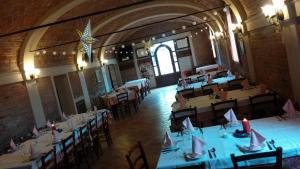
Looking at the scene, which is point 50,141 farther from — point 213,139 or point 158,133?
point 213,139

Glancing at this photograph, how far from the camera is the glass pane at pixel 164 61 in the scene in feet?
85.1

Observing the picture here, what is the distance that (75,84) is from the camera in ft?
52.3

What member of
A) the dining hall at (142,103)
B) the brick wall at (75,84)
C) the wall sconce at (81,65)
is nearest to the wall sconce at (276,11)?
the dining hall at (142,103)

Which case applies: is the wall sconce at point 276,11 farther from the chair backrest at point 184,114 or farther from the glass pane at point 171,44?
the glass pane at point 171,44

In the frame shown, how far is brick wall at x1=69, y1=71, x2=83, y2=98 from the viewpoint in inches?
613

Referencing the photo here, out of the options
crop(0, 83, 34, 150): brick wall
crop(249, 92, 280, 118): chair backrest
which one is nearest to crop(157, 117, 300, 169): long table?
crop(249, 92, 280, 118): chair backrest

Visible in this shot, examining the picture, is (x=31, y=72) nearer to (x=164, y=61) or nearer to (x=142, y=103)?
(x=142, y=103)

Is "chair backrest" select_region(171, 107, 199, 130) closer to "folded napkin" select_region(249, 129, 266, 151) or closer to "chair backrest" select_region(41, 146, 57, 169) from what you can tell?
"chair backrest" select_region(41, 146, 57, 169)

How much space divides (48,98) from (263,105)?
838 cm

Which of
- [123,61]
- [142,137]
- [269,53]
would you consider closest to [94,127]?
[142,137]

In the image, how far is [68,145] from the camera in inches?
306

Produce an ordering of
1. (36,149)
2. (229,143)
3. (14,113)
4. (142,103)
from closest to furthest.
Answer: (229,143) < (36,149) < (14,113) < (142,103)

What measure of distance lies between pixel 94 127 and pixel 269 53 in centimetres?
536

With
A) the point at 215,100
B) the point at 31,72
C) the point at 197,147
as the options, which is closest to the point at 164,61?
the point at 31,72
